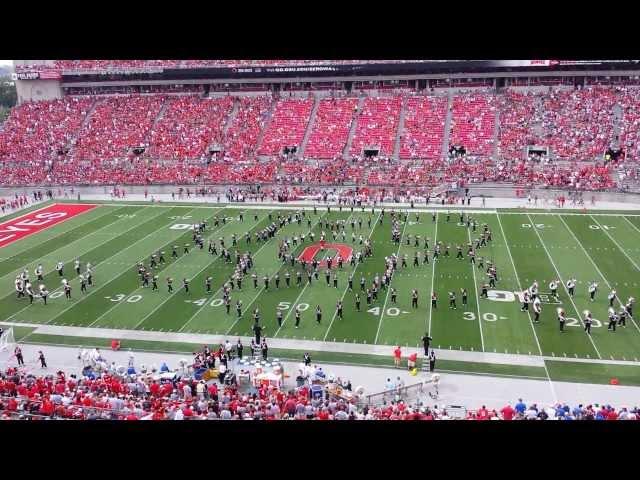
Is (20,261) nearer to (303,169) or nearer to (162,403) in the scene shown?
(162,403)

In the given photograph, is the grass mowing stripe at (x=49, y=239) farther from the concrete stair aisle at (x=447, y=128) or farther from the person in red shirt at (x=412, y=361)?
the concrete stair aisle at (x=447, y=128)

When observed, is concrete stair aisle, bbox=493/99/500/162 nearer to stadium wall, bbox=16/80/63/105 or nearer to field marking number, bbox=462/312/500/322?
field marking number, bbox=462/312/500/322

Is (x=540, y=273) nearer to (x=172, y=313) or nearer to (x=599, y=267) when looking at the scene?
(x=599, y=267)

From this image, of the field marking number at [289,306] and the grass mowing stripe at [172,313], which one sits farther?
the field marking number at [289,306]

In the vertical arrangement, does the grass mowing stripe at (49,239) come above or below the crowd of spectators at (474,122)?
below

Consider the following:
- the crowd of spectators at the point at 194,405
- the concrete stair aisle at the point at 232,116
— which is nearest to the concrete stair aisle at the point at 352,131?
the concrete stair aisle at the point at 232,116
